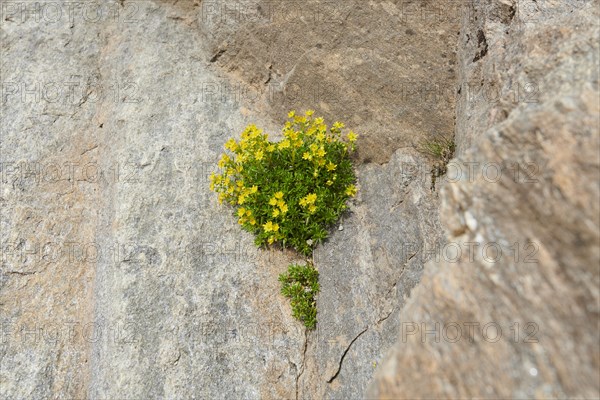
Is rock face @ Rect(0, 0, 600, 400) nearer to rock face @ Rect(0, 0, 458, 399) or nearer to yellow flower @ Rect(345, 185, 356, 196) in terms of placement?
rock face @ Rect(0, 0, 458, 399)

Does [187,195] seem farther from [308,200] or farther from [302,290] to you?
[302,290]

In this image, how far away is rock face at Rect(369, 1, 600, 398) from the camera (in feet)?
9.48

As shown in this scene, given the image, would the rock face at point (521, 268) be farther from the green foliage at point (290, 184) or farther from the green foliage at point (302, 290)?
the green foliage at point (290, 184)

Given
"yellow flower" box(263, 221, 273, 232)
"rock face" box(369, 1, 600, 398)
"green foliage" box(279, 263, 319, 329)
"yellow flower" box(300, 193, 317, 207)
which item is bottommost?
"green foliage" box(279, 263, 319, 329)

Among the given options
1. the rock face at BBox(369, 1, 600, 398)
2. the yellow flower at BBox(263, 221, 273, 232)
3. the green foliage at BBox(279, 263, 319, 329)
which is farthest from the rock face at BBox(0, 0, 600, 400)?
the yellow flower at BBox(263, 221, 273, 232)

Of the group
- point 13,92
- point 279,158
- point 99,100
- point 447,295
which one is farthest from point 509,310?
point 13,92

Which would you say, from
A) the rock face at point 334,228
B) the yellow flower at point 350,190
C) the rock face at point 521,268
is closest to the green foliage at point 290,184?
the yellow flower at point 350,190

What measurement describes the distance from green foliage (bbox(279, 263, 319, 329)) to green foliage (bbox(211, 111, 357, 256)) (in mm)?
297

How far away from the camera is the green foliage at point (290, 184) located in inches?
230

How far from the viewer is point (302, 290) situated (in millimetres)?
5633

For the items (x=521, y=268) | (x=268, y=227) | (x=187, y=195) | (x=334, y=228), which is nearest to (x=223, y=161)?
(x=187, y=195)

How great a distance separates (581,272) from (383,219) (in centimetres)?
296

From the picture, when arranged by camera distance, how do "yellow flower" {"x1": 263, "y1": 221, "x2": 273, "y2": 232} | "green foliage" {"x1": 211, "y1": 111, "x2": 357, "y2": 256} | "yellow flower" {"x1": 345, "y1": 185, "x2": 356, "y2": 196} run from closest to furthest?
"yellow flower" {"x1": 263, "y1": 221, "x2": 273, "y2": 232} < "green foliage" {"x1": 211, "y1": 111, "x2": 357, "y2": 256} < "yellow flower" {"x1": 345, "y1": 185, "x2": 356, "y2": 196}

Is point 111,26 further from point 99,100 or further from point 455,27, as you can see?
point 455,27
